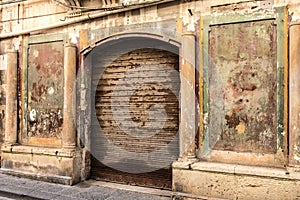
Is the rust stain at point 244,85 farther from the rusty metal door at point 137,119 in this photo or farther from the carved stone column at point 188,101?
the rusty metal door at point 137,119

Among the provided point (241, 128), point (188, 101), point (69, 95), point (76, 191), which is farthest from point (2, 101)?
point (241, 128)

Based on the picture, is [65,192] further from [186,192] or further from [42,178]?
[186,192]

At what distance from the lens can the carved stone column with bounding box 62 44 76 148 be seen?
215 inches

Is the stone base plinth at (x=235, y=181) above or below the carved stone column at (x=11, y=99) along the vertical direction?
below

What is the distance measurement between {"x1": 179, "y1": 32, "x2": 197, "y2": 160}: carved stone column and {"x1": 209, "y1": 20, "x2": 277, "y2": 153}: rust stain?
1.03ft

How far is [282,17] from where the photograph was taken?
13.1 ft

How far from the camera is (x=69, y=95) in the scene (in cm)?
548

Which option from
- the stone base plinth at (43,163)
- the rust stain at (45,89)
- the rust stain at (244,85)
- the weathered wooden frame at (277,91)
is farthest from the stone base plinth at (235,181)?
the rust stain at (45,89)

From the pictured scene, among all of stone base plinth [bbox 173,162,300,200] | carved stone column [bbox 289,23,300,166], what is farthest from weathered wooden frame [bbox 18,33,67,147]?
carved stone column [bbox 289,23,300,166]

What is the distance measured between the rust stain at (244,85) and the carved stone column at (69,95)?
9.22ft

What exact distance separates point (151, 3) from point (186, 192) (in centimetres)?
335

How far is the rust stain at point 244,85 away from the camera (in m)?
4.07

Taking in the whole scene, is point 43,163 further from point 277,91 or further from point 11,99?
point 277,91

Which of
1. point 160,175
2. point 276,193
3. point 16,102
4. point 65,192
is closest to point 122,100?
point 160,175
